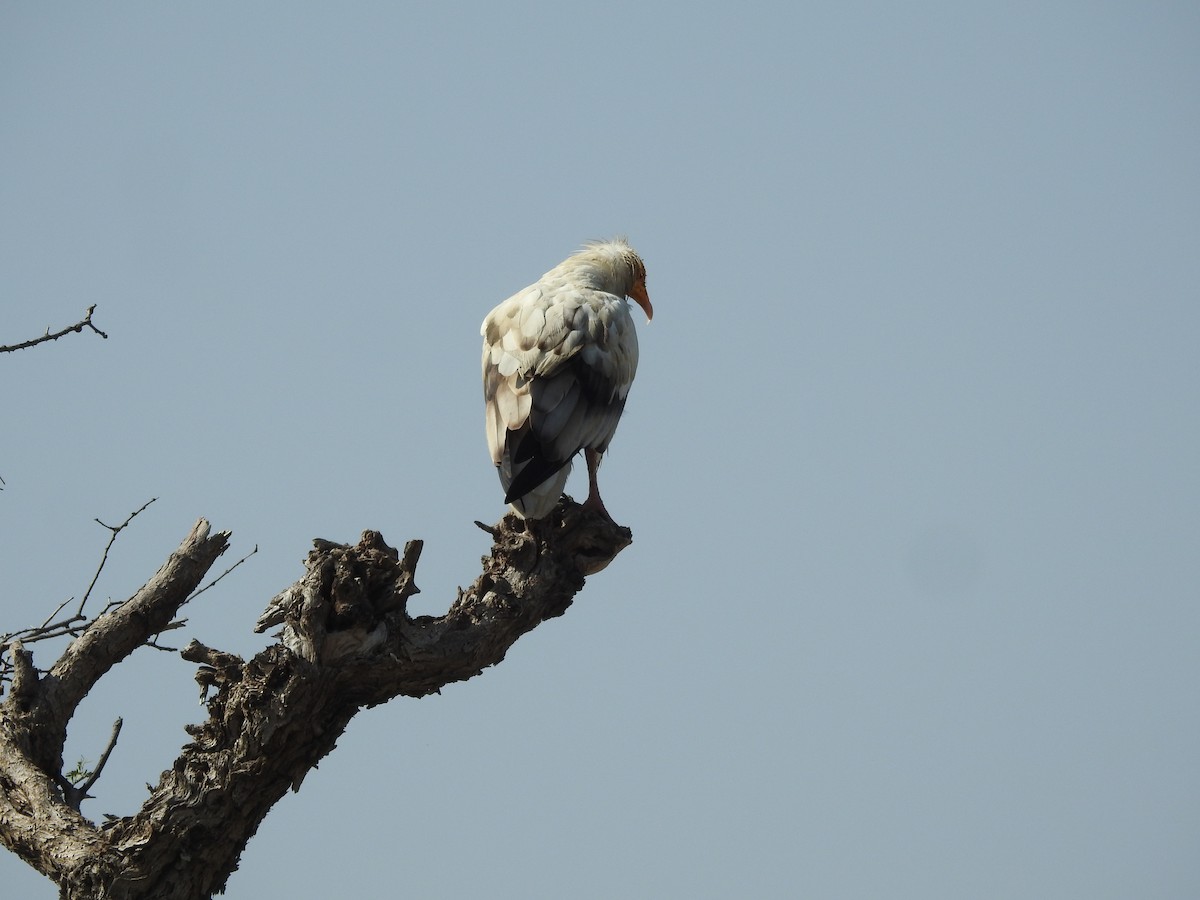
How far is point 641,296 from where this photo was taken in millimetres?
9773

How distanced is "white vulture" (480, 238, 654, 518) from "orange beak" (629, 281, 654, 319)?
1.89 m

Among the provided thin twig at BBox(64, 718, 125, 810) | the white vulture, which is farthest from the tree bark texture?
the white vulture

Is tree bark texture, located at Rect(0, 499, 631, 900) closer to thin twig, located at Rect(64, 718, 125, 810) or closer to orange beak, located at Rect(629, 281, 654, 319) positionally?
thin twig, located at Rect(64, 718, 125, 810)

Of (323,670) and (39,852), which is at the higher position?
(323,670)

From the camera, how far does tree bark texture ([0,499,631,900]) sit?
4348mm

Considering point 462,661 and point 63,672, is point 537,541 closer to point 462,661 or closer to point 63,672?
point 462,661

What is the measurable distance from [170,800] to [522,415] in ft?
8.56

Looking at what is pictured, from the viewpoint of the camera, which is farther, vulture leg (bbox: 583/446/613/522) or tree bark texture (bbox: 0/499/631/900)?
vulture leg (bbox: 583/446/613/522)

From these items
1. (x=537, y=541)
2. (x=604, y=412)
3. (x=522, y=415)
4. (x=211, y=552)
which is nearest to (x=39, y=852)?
(x=211, y=552)

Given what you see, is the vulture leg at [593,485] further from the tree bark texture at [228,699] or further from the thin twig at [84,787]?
the thin twig at [84,787]

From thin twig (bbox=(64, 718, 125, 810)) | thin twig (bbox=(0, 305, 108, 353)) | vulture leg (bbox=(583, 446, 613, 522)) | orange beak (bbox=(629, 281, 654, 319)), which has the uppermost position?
orange beak (bbox=(629, 281, 654, 319))

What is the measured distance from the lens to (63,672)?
5.05 metres

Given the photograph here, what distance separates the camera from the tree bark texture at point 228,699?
4348mm

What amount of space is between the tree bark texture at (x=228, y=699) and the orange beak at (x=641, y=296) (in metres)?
4.80
